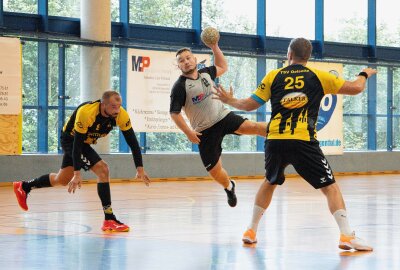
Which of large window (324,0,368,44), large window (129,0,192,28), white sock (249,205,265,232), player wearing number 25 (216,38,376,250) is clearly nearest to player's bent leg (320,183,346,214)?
player wearing number 25 (216,38,376,250)

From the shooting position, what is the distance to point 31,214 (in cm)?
1181

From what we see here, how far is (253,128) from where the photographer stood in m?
10.4

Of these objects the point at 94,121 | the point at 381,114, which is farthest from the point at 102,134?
the point at 381,114

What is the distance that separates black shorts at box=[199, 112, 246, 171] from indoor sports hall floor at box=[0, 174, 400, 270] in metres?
0.79

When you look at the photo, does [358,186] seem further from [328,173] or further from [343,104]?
[328,173]

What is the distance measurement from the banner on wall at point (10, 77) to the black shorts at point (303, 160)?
40.6 ft

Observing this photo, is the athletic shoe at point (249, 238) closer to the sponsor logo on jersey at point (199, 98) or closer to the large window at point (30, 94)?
the sponsor logo on jersey at point (199, 98)

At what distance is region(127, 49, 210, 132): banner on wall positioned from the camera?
21.6 m

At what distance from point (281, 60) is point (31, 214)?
14.7 m

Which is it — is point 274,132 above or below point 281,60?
below

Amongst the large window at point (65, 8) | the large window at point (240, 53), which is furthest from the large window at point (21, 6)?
the large window at point (65, 8)

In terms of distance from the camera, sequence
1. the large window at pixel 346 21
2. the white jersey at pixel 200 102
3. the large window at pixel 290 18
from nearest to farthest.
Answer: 1. the white jersey at pixel 200 102
2. the large window at pixel 290 18
3. the large window at pixel 346 21

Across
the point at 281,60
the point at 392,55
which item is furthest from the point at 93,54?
the point at 392,55

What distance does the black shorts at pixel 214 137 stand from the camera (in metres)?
10.5
